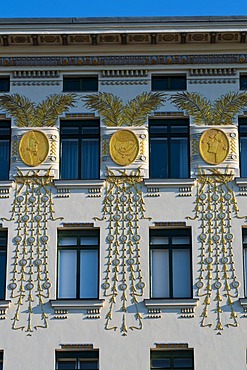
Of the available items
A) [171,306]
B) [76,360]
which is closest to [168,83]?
[171,306]

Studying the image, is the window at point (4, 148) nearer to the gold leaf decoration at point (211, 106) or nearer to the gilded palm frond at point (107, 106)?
the gilded palm frond at point (107, 106)

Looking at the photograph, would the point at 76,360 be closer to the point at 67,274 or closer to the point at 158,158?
the point at 67,274

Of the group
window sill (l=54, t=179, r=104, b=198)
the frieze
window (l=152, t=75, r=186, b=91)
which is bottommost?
window sill (l=54, t=179, r=104, b=198)

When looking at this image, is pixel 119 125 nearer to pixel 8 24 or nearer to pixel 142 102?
pixel 142 102

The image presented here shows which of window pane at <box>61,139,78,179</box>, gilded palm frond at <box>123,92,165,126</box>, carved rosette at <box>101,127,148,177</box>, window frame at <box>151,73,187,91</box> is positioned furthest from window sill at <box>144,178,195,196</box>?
window frame at <box>151,73,187,91</box>

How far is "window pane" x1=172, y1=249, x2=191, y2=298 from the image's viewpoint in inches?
1299

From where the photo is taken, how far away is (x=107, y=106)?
3472 centimetres

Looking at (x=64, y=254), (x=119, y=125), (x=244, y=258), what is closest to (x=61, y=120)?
(x=119, y=125)

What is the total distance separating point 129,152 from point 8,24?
17.9 feet

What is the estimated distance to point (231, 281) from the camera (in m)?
32.7

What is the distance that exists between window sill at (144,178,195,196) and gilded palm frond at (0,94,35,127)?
4194mm

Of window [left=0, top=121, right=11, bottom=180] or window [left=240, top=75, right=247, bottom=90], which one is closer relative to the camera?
window [left=0, top=121, right=11, bottom=180]

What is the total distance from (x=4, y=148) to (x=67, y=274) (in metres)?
4.49

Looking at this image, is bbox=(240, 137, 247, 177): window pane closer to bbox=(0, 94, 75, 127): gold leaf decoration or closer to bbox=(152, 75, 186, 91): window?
bbox=(152, 75, 186, 91): window
